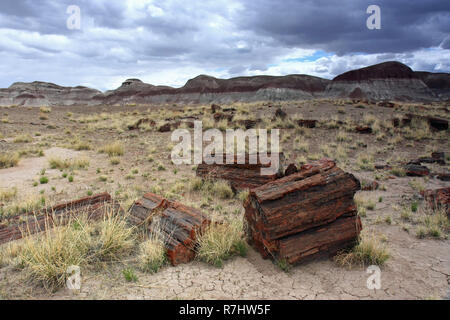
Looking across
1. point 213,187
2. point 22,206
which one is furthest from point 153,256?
point 22,206

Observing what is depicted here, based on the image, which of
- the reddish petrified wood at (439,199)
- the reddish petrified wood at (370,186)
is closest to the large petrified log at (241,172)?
the reddish petrified wood at (370,186)

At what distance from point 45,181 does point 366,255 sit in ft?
29.2

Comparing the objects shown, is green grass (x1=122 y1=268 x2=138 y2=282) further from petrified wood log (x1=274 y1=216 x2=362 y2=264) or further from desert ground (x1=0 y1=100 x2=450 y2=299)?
petrified wood log (x1=274 y1=216 x2=362 y2=264)

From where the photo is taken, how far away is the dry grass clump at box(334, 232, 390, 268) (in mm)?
4102

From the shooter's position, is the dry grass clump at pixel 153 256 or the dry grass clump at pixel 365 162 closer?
→ the dry grass clump at pixel 153 256

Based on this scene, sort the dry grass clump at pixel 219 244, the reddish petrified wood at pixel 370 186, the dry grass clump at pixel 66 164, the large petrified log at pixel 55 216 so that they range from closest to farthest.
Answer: the dry grass clump at pixel 219 244
the large petrified log at pixel 55 216
the reddish petrified wood at pixel 370 186
the dry grass clump at pixel 66 164

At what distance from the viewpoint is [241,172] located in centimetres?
830

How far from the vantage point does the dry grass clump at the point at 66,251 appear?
352 cm

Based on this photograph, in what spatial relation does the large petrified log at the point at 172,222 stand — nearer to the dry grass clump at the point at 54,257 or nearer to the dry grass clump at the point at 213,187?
the dry grass clump at the point at 54,257

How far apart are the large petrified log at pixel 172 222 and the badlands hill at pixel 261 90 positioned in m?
75.2

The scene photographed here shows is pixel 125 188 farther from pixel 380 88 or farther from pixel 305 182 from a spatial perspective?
pixel 380 88

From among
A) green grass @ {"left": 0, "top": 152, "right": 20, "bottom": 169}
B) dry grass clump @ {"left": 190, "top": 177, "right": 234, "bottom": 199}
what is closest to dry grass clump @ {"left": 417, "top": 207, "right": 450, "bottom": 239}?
dry grass clump @ {"left": 190, "top": 177, "right": 234, "bottom": 199}
